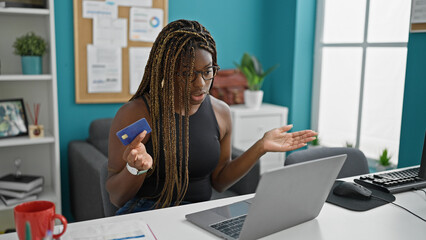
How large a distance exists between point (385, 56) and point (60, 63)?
2.23 m

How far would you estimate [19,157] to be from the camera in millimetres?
2752

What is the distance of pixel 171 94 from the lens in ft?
4.82

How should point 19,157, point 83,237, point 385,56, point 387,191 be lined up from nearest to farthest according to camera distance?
point 83,237, point 387,191, point 19,157, point 385,56

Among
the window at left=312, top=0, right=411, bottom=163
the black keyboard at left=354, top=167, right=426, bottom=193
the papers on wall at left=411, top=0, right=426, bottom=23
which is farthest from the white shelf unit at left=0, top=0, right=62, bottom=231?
the window at left=312, top=0, right=411, bottom=163

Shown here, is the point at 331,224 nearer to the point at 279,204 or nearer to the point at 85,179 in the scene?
the point at 279,204

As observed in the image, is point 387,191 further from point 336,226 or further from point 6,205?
point 6,205

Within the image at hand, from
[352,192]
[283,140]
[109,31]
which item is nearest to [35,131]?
[109,31]

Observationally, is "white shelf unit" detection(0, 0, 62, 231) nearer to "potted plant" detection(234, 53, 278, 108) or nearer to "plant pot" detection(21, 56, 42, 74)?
"plant pot" detection(21, 56, 42, 74)

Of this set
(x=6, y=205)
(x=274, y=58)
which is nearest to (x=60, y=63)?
(x=6, y=205)

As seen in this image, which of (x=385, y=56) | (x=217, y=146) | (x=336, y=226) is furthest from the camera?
(x=385, y=56)

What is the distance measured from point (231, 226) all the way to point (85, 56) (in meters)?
2.14

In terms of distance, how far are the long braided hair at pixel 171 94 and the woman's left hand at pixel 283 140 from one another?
29 cm

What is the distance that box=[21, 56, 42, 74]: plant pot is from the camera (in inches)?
97.2

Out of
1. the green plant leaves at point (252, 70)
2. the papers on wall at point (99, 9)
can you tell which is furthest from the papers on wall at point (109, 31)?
the green plant leaves at point (252, 70)
